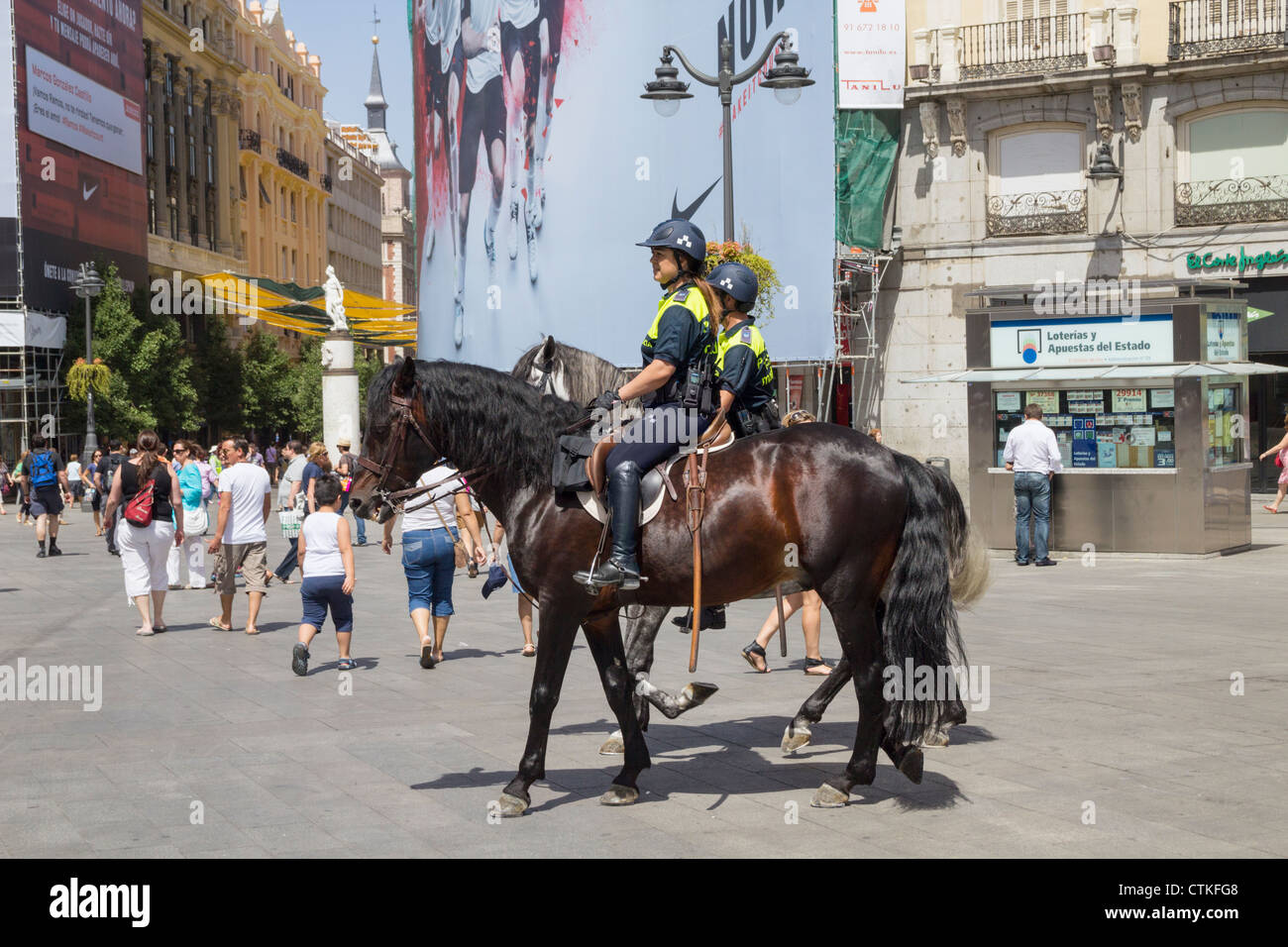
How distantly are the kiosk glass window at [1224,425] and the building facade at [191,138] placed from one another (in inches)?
1795

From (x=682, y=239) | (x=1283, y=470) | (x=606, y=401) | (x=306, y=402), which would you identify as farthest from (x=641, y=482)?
(x=306, y=402)

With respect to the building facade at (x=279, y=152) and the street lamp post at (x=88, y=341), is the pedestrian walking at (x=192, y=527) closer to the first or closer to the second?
the street lamp post at (x=88, y=341)

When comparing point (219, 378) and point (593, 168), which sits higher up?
point (593, 168)

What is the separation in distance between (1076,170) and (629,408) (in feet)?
84.2

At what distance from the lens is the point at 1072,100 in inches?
1195

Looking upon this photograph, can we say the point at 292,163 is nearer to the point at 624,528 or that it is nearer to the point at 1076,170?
the point at 1076,170

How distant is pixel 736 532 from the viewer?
21.9 ft

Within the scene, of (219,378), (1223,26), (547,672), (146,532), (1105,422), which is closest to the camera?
(547,672)

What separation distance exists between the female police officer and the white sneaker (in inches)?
1292

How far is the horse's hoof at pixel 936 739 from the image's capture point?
22.3 feet

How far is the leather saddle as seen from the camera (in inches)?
263

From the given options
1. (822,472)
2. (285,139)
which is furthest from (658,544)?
(285,139)

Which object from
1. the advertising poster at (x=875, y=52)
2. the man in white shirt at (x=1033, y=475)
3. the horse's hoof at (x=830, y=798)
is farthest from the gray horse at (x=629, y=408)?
the advertising poster at (x=875, y=52)
